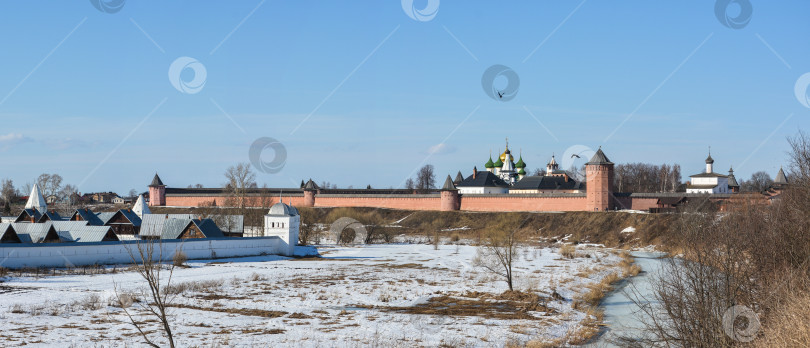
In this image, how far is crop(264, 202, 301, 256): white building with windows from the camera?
49194mm

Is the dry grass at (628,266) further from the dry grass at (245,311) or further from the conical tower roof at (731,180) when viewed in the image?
the conical tower roof at (731,180)

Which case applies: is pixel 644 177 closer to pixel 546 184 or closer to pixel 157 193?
pixel 546 184

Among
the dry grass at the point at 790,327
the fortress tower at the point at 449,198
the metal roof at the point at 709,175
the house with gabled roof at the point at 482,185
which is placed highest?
the metal roof at the point at 709,175

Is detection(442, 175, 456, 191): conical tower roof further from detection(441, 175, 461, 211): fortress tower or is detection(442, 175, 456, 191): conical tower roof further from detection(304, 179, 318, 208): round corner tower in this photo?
detection(304, 179, 318, 208): round corner tower

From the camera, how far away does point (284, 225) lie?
50.8m

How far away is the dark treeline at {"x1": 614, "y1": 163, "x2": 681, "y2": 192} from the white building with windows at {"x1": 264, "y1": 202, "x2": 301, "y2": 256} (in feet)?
244

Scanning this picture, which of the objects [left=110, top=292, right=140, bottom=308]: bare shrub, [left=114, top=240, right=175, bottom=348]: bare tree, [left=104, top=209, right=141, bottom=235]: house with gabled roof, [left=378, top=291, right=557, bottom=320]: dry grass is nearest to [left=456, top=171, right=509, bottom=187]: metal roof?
[left=104, top=209, right=141, bottom=235]: house with gabled roof

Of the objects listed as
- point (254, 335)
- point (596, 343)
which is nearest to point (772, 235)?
point (596, 343)

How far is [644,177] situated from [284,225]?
90520 millimetres

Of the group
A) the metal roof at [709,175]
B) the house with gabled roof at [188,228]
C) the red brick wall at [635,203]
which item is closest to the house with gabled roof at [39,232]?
the house with gabled roof at [188,228]

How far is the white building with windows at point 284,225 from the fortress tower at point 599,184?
1263 inches

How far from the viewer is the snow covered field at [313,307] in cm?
1800

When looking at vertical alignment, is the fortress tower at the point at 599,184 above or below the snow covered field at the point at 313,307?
above

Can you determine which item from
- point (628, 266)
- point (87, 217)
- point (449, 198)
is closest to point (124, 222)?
point (87, 217)
